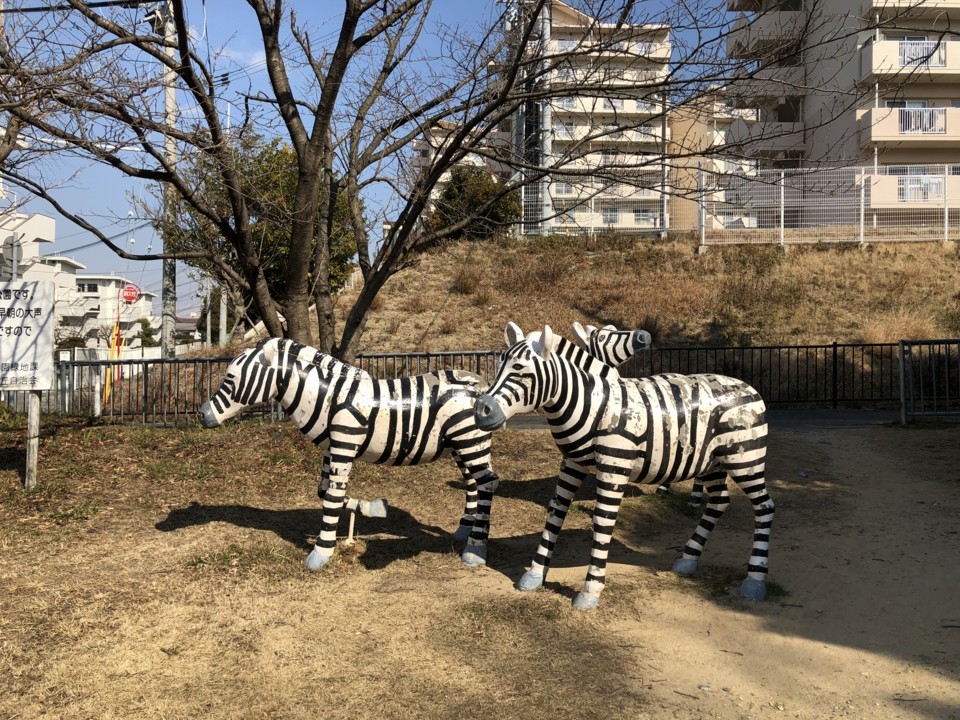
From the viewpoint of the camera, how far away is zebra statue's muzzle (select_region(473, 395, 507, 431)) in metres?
5.04

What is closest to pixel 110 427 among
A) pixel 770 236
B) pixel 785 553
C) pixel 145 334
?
pixel 785 553

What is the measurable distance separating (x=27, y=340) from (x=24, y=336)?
0.18 feet

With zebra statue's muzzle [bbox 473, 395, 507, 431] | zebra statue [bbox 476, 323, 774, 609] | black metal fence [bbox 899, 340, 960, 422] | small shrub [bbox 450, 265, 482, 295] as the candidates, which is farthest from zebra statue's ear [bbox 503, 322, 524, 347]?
small shrub [bbox 450, 265, 482, 295]

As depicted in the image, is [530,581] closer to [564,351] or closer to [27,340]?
[564,351]

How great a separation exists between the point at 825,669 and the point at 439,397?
11.4 ft

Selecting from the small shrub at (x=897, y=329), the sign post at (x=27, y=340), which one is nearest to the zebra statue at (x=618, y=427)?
the sign post at (x=27, y=340)

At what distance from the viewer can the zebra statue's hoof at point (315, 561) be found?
6.32 metres

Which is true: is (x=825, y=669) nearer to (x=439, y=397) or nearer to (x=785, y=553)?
(x=785, y=553)

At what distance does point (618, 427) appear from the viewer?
18.2ft

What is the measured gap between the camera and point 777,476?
9461 millimetres

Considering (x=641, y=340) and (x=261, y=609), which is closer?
(x=261, y=609)

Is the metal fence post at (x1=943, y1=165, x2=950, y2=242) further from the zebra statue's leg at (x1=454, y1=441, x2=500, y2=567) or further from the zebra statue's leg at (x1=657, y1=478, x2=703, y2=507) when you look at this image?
the zebra statue's leg at (x1=454, y1=441, x2=500, y2=567)

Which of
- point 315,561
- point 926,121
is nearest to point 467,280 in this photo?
point 315,561

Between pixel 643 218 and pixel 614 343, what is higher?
pixel 643 218
